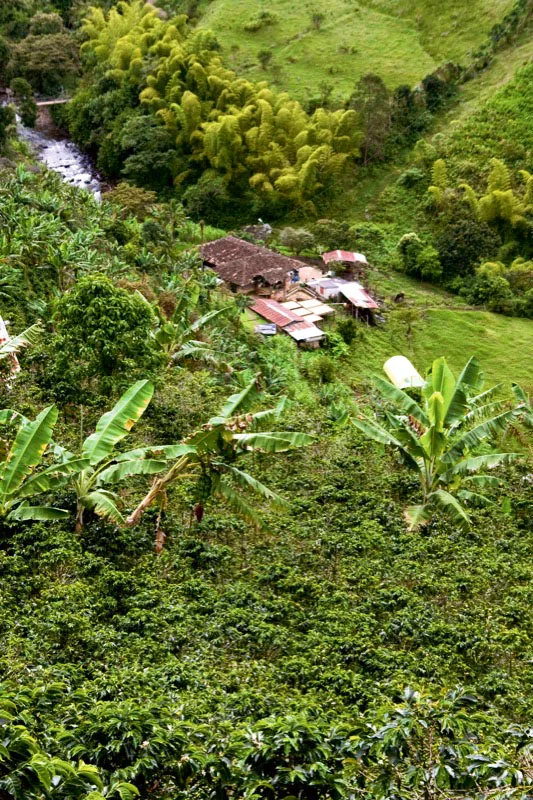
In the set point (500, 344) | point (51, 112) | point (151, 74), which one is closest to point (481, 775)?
Answer: point (500, 344)

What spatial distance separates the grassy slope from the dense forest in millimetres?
10179

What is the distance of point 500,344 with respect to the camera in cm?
3030

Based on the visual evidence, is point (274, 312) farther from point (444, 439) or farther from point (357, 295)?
point (444, 439)

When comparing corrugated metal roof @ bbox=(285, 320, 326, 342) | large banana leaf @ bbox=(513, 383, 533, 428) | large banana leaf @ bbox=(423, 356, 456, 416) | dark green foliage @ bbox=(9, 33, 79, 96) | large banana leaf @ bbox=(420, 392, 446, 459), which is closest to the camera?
large banana leaf @ bbox=(420, 392, 446, 459)

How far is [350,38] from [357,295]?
25.8 m

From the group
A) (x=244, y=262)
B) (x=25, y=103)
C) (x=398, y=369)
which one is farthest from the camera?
(x=25, y=103)

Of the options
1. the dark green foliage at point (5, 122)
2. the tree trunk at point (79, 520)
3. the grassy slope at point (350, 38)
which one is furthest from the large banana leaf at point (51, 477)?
the grassy slope at point (350, 38)

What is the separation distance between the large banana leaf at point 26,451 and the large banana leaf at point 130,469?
91 cm

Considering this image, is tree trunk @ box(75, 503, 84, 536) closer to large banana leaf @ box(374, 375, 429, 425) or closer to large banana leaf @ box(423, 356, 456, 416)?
large banana leaf @ box(374, 375, 429, 425)

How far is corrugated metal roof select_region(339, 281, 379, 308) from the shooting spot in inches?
1235

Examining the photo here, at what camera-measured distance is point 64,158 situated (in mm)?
46094

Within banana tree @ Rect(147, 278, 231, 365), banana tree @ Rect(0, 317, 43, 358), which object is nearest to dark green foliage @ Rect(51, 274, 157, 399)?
banana tree @ Rect(0, 317, 43, 358)

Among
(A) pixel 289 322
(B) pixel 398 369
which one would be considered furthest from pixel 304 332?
(B) pixel 398 369

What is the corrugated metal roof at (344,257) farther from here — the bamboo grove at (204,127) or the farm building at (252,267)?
the bamboo grove at (204,127)
